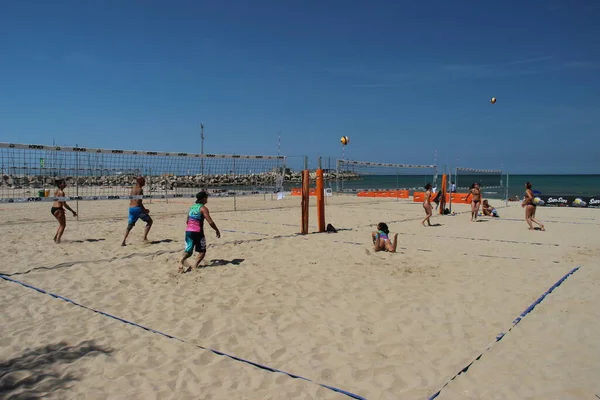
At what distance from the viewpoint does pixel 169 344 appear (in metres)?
3.57

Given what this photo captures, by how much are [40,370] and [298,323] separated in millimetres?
2051

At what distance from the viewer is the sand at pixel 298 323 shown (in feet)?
9.71

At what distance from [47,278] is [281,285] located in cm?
296

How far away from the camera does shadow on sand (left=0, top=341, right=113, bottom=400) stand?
2812 millimetres

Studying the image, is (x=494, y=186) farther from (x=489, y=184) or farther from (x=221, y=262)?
(x=489, y=184)

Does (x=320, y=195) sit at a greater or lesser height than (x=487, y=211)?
greater

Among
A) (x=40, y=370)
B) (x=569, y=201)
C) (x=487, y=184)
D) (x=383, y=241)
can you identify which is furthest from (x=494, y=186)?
(x=487, y=184)

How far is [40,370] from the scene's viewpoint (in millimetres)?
3084

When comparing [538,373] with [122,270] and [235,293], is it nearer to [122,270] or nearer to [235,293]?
[235,293]

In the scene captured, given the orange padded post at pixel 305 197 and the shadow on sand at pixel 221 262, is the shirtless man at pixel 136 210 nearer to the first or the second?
the shadow on sand at pixel 221 262

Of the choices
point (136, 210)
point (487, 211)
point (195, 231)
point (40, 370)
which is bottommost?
point (40, 370)

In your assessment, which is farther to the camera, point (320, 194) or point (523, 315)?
point (320, 194)

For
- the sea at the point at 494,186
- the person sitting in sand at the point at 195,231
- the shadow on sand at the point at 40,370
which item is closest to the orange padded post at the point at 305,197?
the person sitting in sand at the point at 195,231

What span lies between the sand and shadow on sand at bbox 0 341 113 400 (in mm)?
14
